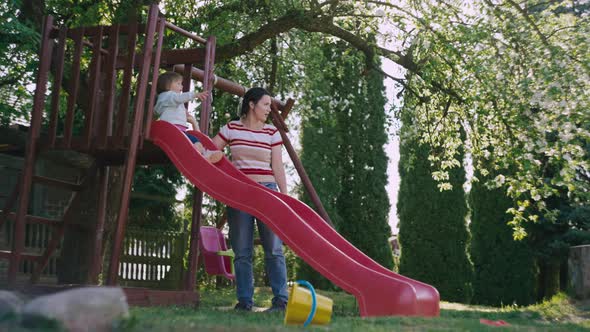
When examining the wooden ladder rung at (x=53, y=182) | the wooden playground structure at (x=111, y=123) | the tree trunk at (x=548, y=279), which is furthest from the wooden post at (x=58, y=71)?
the tree trunk at (x=548, y=279)

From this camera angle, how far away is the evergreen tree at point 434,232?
17.1 m

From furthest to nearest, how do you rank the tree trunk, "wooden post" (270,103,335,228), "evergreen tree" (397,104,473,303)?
the tree trunk < "evergreen tree" (397,104,473,303) < "wooden post" (270,103,335,228)

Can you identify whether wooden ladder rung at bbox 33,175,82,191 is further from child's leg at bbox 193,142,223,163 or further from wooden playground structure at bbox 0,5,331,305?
child's leg at bbox 193,142,223,163

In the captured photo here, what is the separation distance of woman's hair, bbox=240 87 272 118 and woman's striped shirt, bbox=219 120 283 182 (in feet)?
0.32

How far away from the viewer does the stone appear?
318 inches

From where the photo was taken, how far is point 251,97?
18.8 feet

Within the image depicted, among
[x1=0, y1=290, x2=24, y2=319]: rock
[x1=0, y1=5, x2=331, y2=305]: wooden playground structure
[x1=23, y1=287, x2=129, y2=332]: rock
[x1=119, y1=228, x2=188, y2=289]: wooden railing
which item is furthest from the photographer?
[x1=119, y1=228, x2=188, y2=289]: wooden railing

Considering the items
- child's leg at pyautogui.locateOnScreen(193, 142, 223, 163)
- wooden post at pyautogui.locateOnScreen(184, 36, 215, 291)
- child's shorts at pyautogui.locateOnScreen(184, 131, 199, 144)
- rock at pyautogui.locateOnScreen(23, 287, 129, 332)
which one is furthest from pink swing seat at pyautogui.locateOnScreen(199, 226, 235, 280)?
rock at pyautogui.locateOnScreen(23, 287, 129, 332)

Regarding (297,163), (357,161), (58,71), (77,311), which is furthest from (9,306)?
(357,161)

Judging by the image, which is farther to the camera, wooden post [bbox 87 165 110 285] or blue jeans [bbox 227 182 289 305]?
wooden post [bbox 87 165 110 285]

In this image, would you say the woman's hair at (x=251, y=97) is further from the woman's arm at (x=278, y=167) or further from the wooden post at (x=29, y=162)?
the wooden post at (x=29, y=162)

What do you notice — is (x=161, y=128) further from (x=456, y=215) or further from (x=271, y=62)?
(x=456, y=215)

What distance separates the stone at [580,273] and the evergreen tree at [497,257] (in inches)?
A: 316

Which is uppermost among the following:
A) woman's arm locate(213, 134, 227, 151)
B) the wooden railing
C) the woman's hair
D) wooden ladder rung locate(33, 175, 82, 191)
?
the woman's hair
